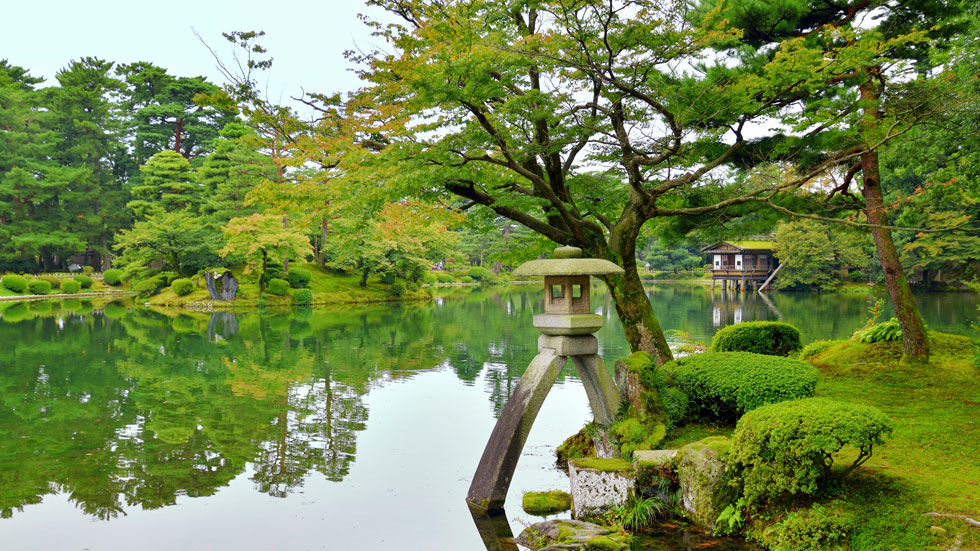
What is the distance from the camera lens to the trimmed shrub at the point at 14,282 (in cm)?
3140

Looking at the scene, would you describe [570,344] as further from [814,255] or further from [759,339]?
[814,255]

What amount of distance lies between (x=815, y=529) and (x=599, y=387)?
235 cm

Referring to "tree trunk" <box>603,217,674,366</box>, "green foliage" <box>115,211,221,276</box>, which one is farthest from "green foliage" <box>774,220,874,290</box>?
"green foliage" <box>115,211,221,276</box>

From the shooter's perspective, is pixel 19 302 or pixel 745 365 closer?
pixel 745 365

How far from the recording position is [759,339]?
28.5 feet

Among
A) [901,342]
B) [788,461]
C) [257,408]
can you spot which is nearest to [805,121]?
[901,342]

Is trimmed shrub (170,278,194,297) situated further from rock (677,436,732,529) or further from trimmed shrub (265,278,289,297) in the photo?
rock (677,436,732,529)

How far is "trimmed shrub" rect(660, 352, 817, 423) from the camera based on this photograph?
566 centimetres

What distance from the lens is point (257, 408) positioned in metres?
9.62

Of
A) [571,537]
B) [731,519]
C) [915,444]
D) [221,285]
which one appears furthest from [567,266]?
[221,285]

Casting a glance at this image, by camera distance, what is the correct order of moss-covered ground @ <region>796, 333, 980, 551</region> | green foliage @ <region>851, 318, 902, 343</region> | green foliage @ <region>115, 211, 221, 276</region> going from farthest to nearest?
green foliage @ <region>115, 211, 221, 276</region> < green foliage @ <region>851, 318, 902, 343</region> < moss-covered ground @ <region>796, 333, 980, 551</region>

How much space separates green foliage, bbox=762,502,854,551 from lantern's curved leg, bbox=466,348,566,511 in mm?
2175

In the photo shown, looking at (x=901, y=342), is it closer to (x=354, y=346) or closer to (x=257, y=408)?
(x=257, y=408)

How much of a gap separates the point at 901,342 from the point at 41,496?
1102cm
